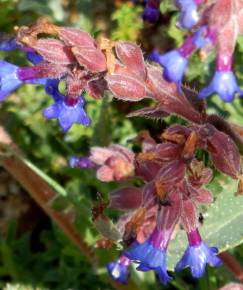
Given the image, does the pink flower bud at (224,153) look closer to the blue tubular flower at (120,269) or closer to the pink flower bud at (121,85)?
the pink flower bud at (121,85)

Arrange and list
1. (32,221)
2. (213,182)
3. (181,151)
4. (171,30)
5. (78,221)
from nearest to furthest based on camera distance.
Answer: (181,151)
(213,182)
(78,221)
(171,30)
(32,221)

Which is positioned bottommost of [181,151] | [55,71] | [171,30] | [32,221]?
[32,221]

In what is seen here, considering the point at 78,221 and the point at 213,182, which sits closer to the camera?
the point at 213,182

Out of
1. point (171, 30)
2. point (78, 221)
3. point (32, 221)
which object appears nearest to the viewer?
point (78, 221)

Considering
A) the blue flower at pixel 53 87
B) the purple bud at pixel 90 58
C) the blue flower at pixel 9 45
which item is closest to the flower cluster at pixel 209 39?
the purple bud at pixel 90 58

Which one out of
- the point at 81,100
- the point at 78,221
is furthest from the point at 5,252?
the point at 81,100

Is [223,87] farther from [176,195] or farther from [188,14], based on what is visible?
[176,195]

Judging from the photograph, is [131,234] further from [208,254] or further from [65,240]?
[65,240]

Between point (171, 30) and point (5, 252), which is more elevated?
point (171, 30)
